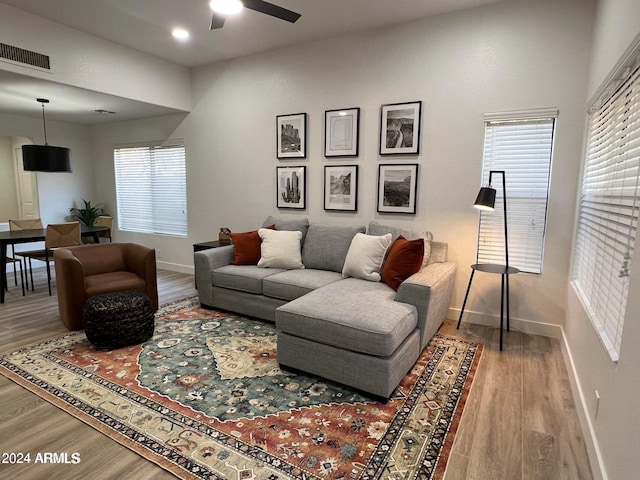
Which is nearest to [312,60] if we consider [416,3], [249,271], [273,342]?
[416,3]

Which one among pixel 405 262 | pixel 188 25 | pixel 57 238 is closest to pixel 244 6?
pixel 188 25

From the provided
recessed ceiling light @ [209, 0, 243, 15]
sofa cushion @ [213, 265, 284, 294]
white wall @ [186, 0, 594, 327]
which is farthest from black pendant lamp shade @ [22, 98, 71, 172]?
recessed ceiling light @ [209, 0, 243, 15]

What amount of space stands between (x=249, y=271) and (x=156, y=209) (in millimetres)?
3257

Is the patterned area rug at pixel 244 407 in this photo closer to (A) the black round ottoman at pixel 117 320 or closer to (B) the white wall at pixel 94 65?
(A) the black round ottoman at pixel 117 320

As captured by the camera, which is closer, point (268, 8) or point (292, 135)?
point (268, 8)

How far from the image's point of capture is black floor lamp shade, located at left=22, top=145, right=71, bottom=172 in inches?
177

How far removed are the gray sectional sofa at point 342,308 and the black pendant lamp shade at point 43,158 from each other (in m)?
2.52

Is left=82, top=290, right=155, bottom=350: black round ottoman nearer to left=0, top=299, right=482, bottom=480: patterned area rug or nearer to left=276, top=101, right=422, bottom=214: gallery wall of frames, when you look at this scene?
left=0, top=299, right=482, bottom=480: patterned area rug

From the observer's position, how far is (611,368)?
1.64 metres

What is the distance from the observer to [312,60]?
167 inches

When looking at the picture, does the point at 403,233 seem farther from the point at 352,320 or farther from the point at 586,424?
the point at 586,424

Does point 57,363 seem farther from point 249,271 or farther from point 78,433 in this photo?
point 249,271

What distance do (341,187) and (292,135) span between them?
95 cm

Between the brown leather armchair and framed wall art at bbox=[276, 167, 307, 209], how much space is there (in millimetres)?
1709
